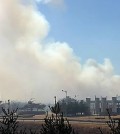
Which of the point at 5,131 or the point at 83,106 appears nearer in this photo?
the point at 5,131

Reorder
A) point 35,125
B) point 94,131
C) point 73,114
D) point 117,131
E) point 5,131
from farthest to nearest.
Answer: point 73,114 < point 35,125 < point 94,131 < point 5,131 < point 117,131

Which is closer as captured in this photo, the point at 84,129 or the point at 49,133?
the point at 49,133

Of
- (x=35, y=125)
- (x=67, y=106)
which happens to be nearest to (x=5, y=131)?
(x=35, y=125)

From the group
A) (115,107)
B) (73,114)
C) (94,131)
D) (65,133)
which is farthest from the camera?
(115,107)

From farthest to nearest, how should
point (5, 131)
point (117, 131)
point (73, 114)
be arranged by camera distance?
point (73, 114), point (5, 131), point (117, 131)

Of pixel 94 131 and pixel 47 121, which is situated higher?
pixel 47 121

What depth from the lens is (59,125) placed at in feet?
74.4

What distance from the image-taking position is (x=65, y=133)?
73.9 feet

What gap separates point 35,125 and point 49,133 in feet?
269

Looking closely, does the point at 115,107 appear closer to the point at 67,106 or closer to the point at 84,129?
the point at 67,106

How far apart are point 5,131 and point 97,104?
6441 inches

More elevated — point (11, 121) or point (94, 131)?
point (11, 121)

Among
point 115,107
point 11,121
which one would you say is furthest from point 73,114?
point 11,121

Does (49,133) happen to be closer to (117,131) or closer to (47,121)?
(47,121)
